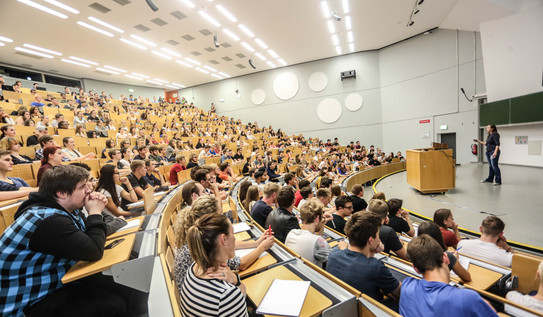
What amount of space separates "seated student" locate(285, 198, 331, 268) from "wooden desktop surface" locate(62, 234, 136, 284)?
1.28 metres

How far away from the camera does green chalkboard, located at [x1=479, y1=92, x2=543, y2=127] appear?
289 inches

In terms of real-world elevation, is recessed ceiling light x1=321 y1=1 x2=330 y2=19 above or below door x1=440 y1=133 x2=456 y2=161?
above

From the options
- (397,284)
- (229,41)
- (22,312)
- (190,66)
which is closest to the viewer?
Result: (22,312)

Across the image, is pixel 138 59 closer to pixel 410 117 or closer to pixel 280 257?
pixel 280 257

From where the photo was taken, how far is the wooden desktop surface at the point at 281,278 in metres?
1.16

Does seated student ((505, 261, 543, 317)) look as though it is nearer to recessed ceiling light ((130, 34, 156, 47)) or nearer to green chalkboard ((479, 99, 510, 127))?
green chalkboard ((479, 99, 510, 127))

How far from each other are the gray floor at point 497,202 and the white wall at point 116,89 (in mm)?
17223

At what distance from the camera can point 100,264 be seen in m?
1.28

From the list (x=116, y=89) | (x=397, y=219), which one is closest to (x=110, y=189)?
(x=397, y=219)

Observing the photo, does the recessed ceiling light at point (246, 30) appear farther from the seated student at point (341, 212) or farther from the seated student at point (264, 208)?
the seated student at point (341, 212)

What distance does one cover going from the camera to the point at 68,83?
13.7 meters

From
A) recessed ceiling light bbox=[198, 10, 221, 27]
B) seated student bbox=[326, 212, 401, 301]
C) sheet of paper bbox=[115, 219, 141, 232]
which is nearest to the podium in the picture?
seated student bbox=[326, 212, 401, 301]

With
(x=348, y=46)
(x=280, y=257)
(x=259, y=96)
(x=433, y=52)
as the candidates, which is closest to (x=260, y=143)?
(x=259, y=96)

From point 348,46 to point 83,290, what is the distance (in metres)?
14.2
